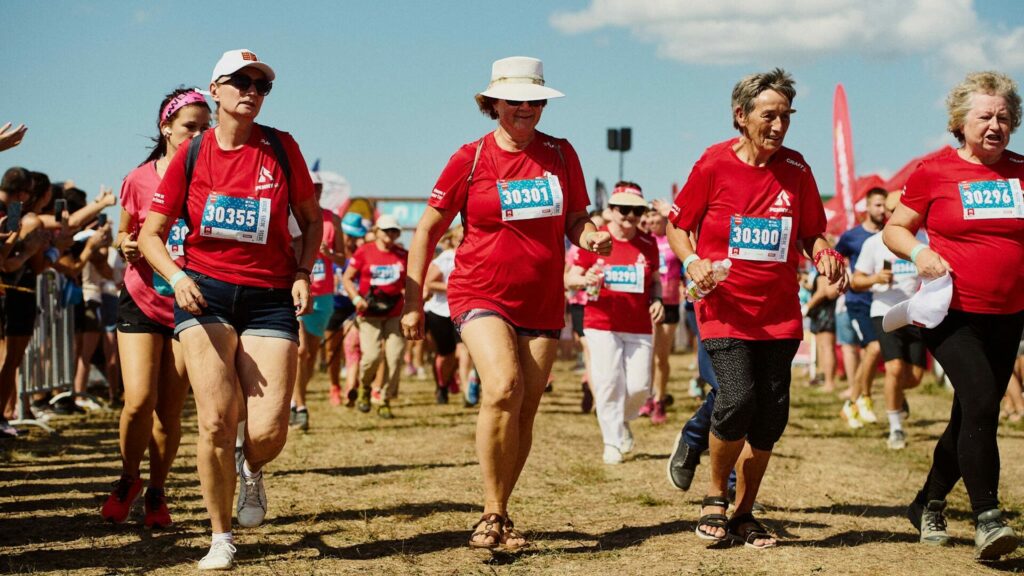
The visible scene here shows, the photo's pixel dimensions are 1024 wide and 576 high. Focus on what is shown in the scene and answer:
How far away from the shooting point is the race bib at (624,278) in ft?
33.6

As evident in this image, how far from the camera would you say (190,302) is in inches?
204

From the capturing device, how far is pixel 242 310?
213 inches

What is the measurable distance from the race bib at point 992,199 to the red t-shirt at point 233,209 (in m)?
3.06

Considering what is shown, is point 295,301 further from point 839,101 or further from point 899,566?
point 839,101

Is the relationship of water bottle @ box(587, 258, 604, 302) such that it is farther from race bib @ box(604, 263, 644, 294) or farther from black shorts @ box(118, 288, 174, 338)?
black shorts @ box(118, 288, 174, 338)

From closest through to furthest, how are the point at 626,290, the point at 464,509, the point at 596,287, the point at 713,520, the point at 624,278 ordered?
the point at 713,520 < the point at 464,509 < the point at 596,287 < the point at 626,290 < the point at 624,278

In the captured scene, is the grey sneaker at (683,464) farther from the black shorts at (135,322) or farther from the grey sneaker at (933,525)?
the black shorts at (135,322)

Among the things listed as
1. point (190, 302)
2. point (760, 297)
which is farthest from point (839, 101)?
point (190, 302)

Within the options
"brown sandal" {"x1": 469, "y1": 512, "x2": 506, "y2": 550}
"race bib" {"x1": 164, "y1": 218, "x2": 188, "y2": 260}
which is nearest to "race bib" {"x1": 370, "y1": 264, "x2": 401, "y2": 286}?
"race bib" {"x1": 164, "y1": 218, "x2": 188, "y2": 260}

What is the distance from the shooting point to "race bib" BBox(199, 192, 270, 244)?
5.36m

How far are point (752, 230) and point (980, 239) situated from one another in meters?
1.02

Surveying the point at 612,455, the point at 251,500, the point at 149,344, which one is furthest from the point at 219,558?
the point at 612,455

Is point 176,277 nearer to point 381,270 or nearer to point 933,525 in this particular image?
point 933,525

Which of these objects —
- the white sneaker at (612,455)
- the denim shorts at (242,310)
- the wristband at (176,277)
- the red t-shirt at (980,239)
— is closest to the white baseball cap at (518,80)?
the denim shorts at (242,310)
